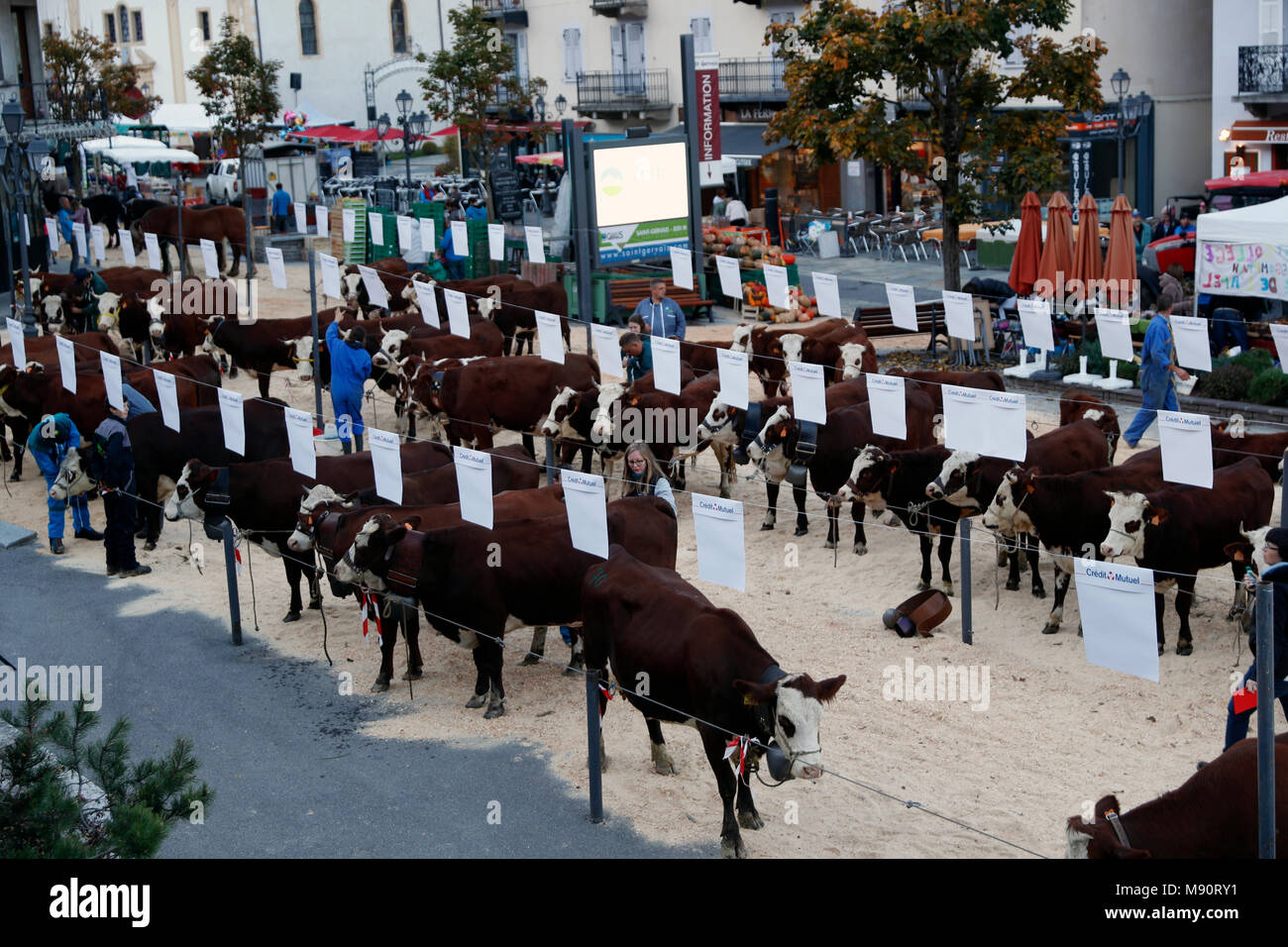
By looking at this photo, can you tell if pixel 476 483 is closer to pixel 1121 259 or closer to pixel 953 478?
A: pixel 953 478

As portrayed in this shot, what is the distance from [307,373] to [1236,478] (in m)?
13.3

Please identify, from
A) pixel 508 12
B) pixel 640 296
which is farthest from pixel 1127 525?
pixel 508 12

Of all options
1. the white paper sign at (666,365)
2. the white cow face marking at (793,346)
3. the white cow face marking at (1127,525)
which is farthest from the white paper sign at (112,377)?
the white cow face marking at (1127,525)

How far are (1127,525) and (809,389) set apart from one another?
10.6 ft

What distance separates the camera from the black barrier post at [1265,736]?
6.31m

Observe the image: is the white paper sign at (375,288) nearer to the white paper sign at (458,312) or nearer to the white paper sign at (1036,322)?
the white paper sign at (458,312)

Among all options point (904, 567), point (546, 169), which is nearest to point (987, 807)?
point (904, 567)

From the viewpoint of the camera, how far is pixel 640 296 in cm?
2464

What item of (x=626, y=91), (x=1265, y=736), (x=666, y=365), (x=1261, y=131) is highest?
(x=626, y=91)

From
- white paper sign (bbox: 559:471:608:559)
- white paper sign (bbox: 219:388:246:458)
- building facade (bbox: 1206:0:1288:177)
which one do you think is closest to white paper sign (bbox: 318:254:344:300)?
white paper sign (bbox: 219:388:246:458)

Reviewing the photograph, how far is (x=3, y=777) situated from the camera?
491 cm

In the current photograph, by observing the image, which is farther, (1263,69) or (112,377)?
(1263,69)

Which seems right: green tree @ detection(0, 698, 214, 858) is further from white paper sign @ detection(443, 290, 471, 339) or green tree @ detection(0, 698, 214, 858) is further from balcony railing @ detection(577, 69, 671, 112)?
balcony railing @ detection(577, 69, 671, 112)
